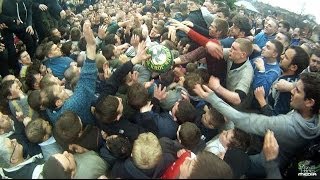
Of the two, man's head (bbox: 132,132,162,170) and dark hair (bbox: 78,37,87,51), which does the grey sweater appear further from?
dark hair (bbox: 78,37,87,51)

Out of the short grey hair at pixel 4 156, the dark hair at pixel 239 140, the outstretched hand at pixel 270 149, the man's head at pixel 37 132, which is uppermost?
the outstretched hand at pixel 270 149

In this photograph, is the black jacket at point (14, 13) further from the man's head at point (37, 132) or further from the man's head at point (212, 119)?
the man's head at point (212, 119)

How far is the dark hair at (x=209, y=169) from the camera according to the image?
6.83 feet

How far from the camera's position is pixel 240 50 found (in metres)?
4.17

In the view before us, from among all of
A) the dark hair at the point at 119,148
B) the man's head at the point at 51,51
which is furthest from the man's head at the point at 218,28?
the dark hair at the point at 119,148

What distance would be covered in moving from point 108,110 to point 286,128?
1752 mm

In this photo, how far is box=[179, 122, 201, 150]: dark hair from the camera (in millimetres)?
3199

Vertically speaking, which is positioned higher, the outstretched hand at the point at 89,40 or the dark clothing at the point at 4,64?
the outstretched hand at the point at 89,40

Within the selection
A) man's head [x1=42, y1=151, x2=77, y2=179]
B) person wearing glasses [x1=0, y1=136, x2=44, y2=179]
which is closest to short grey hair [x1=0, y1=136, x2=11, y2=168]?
person wearing glasses [x1=0, y1=136, x2=44, y2=179]

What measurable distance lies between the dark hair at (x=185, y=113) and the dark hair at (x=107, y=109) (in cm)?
74

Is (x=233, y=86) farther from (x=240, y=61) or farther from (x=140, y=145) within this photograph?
(x=140, y=145)

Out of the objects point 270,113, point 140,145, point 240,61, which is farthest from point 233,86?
point 140,145

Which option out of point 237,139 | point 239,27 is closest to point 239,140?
point 237,139

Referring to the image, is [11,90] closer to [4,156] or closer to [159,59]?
[4,156]
